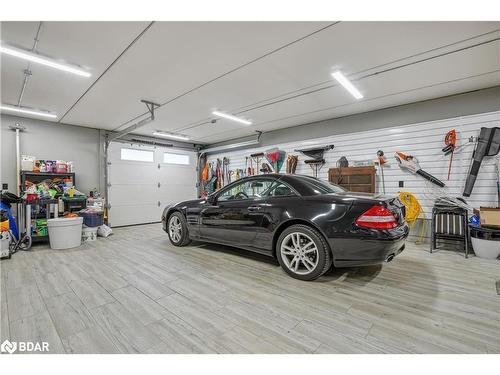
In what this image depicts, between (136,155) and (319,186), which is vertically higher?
(136,155)

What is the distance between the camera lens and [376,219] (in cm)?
214

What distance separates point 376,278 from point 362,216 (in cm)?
92

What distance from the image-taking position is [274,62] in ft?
9.64

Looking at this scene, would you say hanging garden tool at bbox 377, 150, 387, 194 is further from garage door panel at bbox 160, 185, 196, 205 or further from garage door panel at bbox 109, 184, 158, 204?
garage door panel at bbox 109, 184, 158, 204

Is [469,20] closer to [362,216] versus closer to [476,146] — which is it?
[362,216]

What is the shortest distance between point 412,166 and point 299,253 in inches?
137

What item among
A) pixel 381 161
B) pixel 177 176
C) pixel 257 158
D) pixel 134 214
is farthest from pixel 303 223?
pixel 177 176

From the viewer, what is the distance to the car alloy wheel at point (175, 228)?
12.8 feet

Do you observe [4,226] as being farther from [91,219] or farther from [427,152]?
[427,152]

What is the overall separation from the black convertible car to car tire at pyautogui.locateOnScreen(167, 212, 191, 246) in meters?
0.36

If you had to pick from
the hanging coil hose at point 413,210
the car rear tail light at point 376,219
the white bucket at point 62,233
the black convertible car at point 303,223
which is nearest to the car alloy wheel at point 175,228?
the black convertible car at point 303,223

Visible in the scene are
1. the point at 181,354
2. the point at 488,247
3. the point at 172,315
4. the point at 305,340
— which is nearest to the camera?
the point at 181,354

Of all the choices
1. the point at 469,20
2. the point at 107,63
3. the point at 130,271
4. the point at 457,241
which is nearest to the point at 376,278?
the point at 457,241

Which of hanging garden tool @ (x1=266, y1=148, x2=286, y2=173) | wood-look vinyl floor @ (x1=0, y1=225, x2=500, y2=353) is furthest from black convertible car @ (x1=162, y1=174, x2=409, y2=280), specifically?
hanging garden tool @ (x1=266, y1=148, x2=286, y2=173)
